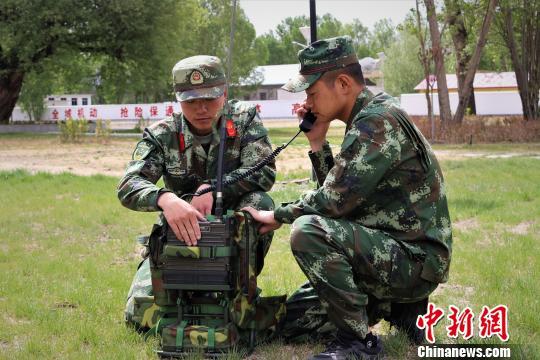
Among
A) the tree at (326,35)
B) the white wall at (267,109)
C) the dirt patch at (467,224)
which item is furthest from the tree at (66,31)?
the tree at (326,35)

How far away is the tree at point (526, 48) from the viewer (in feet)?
90.5

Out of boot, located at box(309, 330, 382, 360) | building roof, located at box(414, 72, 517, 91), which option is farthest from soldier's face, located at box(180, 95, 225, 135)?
building roof, located at box(414, 72, 517, 91)

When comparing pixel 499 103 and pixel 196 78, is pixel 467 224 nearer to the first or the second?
pixel 196 78

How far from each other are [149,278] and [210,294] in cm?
65

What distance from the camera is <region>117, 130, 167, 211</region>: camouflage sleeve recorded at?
12.6ft

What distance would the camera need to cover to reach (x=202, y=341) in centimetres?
361

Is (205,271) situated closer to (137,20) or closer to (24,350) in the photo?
(24,350)

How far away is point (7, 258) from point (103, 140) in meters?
19.8

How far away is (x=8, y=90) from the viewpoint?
35.1 metres

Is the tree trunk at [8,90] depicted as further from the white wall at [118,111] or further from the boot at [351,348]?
the boot at [351,348]

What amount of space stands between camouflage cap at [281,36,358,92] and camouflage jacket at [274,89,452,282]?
0.72ft

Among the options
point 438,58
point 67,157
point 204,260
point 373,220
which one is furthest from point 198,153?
point 438,58
